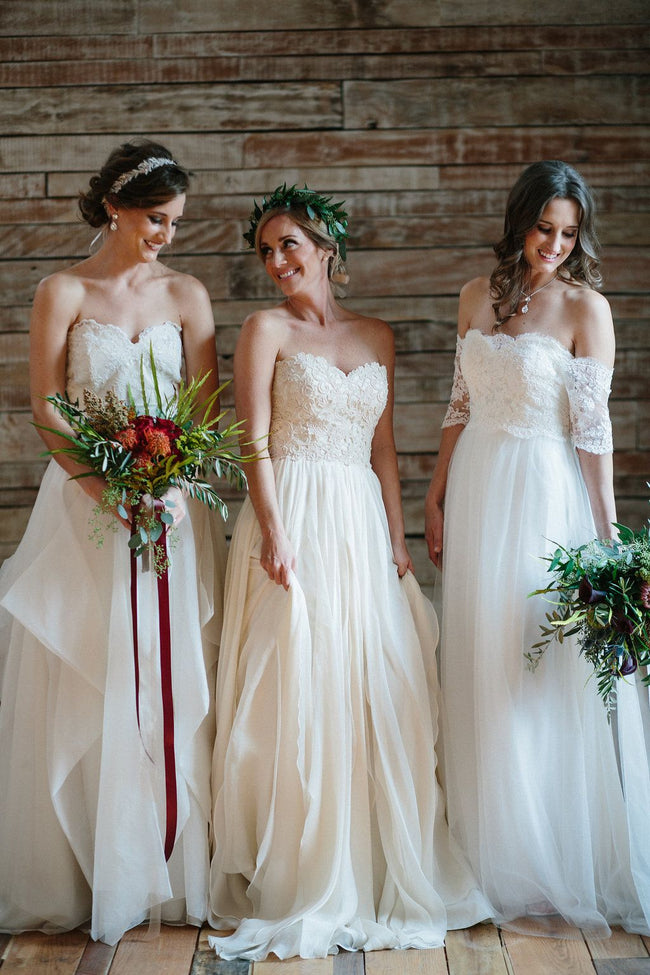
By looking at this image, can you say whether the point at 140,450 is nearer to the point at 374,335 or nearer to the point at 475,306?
the point at 374,335

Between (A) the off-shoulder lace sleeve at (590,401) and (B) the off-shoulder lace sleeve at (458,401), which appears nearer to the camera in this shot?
(A) the off-shoulder lace sleeve at (590,401)

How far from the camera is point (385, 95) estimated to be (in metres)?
3.84

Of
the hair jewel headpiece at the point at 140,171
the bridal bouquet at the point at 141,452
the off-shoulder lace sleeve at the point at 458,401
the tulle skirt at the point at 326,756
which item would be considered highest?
the hair jewel headpiece at the point at 140,171

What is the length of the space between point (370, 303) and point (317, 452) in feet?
4.26

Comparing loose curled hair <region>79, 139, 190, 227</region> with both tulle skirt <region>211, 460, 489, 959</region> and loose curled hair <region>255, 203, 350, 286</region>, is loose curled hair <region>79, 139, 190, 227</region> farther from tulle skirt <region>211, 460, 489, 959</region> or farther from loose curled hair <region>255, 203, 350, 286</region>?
tulle skirt <region>211, 460, 489, 959</region>

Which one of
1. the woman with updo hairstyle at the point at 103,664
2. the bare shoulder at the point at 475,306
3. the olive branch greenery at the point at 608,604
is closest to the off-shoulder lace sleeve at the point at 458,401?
the bare shoulder at the point at 475,306

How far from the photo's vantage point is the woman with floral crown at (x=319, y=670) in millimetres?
2570

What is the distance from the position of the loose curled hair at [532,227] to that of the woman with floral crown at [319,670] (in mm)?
388

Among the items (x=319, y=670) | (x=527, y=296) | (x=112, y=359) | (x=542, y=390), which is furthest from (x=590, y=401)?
(x=112, y=359)

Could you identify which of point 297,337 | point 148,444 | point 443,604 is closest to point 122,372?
point 148,444

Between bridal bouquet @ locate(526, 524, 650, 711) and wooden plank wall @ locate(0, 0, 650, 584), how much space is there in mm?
1522

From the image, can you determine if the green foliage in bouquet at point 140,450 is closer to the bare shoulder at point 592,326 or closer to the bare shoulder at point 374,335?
the bare shoulder at point 374,335

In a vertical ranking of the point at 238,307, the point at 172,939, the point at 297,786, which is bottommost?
the point at 172,939

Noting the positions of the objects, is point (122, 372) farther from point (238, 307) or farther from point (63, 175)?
point (63, 175)
